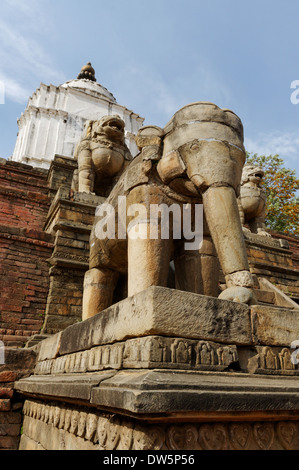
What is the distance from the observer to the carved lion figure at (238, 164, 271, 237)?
8727 mm

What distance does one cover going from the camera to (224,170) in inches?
108

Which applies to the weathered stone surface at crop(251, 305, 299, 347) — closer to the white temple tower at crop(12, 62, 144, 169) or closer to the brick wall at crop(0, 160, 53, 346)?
the brick wall at crop(0, 160, 53, 346)

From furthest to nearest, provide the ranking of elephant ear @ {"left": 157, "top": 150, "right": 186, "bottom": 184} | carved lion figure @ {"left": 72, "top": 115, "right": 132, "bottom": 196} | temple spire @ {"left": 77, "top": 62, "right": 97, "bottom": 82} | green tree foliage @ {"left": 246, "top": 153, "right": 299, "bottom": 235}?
temple spire @ {"left": 77, "top": 62, "right": 97, "bottom": 82} < green tree foliage @ {"left": 246, "top": 153, "right": 299, "bottom": 235} < carved lion figure @ {"left": 72, "top": 115, "right": 132, "bottom": 196} < elephant ear @ {"left": 157, "top": 150, "right": 186, "bottom": 184}

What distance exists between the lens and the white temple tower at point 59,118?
27.5 metres

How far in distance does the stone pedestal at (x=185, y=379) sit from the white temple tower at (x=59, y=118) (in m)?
25.5

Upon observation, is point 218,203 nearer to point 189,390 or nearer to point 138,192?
point 138,192

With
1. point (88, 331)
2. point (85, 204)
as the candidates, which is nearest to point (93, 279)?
point (88, 331)

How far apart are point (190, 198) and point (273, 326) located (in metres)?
1.17

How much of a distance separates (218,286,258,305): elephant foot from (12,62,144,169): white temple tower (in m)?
25.5

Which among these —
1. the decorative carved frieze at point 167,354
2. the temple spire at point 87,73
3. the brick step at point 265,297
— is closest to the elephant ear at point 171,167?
the decorative carved frieze at point 167,354

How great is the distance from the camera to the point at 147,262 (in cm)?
272

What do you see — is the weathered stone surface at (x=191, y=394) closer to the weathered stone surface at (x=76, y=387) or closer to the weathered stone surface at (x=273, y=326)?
the weathered stone surface at (x=76, y=387)

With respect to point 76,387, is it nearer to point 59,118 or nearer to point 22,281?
point 22,281

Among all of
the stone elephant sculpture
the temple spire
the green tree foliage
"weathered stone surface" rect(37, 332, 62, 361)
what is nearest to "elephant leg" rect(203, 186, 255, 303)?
the stone elephant sculpture
